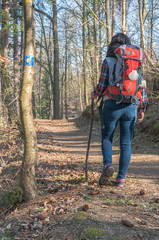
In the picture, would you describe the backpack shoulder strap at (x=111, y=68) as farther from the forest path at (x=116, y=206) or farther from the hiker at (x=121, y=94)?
the forest path at (x=116, y=206)

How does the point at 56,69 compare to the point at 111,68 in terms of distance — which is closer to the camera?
the point at 111,68

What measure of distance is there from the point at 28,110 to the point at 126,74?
1.66 m

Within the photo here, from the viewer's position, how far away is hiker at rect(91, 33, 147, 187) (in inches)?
125

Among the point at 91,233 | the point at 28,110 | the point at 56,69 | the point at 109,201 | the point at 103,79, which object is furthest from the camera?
the point at 56,69

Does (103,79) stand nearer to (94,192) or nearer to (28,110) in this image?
(28,110)

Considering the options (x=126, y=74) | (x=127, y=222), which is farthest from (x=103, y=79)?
(x=127, y=222)

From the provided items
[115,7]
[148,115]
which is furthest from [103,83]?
[115,7]

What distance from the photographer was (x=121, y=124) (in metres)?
3.40

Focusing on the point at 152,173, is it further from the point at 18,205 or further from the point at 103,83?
the point at 18,205

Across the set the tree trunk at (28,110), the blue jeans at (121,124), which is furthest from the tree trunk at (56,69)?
the blue jeans at (121,124)

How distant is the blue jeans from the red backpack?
5.2 inches

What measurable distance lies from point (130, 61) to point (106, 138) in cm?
126

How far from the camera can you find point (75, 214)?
257 centimetres

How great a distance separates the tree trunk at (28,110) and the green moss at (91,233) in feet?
4.89
